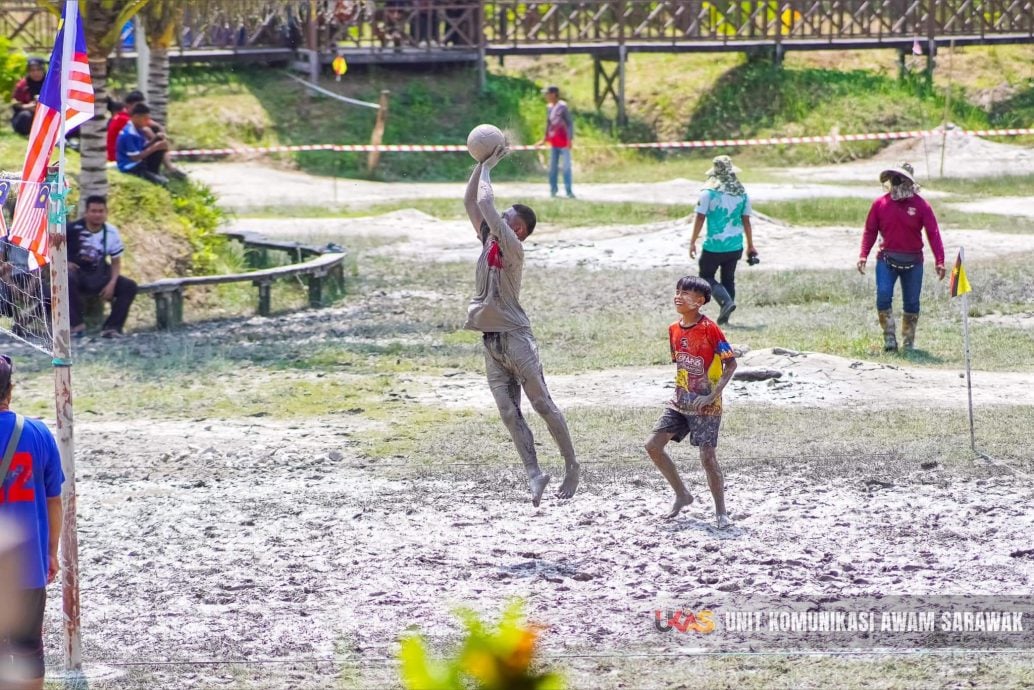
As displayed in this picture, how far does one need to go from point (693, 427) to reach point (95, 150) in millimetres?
9123

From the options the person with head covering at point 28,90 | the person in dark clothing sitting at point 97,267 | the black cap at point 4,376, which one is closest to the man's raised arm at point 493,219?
the black cap at point 4,376

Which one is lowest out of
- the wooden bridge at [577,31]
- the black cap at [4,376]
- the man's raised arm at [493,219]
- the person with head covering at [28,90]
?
the black cap at [4,376]

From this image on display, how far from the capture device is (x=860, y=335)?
46.4 feet

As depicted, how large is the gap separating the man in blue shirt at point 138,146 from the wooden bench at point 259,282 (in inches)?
79.1

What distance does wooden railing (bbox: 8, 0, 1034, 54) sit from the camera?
106ft

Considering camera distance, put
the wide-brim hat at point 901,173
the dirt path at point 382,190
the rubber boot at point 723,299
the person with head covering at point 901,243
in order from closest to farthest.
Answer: the wide-brim hat at point 901,173 → the person with head covering at point 901,243 → the rubber boot at point 723,299 → the dirt path at point 382,190

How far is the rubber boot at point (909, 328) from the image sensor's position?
13.4 m

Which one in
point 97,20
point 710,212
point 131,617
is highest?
point 97,20

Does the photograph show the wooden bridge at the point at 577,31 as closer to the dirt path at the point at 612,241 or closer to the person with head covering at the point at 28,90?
the dirt path at the point at 612,241

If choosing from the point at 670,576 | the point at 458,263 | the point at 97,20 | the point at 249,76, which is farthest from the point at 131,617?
the point at 249,76

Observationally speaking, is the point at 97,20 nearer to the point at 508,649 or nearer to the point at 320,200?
the point at 320,200

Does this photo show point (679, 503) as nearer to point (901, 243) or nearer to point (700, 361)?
point (700, 361)

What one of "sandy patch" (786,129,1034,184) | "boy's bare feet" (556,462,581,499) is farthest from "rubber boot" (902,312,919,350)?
"sandy patch" (786,129,1034,184)

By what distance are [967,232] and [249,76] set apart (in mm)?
16823
